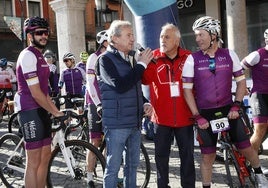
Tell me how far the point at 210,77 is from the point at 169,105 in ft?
1.60

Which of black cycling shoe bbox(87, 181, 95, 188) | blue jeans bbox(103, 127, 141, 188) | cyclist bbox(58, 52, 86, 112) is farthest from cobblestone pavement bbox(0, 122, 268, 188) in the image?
cyclist bbox(58, 52, 86, 112)

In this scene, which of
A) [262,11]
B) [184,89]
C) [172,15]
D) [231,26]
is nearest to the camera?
[184,89]

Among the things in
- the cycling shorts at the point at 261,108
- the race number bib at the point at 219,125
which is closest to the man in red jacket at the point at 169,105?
the race number bib at the point at 219,125

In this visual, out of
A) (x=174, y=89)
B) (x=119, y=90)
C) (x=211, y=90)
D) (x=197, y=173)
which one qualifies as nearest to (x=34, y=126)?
(x=119, y=90)

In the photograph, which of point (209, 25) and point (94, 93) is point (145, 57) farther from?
point (94, 93)

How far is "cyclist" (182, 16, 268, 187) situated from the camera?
13.6 feet

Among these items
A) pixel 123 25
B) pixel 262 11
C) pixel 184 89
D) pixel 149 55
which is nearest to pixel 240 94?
pixel 184 89

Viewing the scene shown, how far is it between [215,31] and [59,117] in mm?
1798

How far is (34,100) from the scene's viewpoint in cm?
411

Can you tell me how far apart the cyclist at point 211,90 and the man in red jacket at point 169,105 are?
0.35 feet

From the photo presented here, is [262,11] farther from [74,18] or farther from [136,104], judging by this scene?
[136,104]

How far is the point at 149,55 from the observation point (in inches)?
152

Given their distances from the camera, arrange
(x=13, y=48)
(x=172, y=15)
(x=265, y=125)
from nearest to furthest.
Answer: (x=265, y=125) < (x=172, y=15) < (x=13, y=48)

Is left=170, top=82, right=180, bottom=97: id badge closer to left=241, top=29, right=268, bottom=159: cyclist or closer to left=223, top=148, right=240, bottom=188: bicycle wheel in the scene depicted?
left=223, top=148, right=240, bottom=188: bicycle wheel
